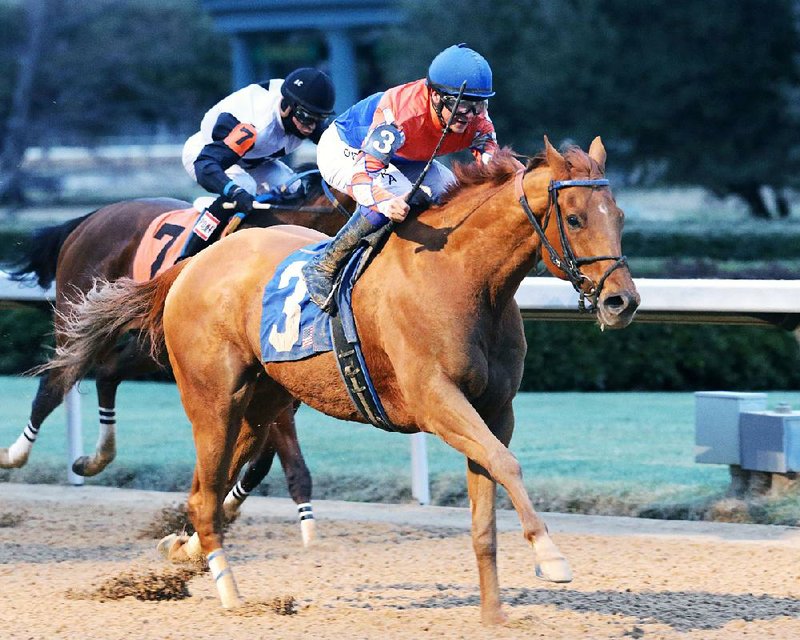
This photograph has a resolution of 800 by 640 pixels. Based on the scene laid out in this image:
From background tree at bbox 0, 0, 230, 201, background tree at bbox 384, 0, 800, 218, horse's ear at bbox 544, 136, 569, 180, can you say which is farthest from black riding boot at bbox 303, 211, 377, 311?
background tree at bbox 0, 0, 230, 201

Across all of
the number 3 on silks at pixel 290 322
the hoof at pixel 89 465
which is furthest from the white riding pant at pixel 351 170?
the hoof at pixel 89 465

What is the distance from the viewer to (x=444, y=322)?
4.42 m

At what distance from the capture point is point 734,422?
6.36m

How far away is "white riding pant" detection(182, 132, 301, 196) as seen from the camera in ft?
23.1

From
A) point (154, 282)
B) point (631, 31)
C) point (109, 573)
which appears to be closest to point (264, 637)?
point (109, 573)

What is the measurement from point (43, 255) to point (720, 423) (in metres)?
3.75

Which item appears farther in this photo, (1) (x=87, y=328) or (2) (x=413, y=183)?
(1) (x=87, y=328)

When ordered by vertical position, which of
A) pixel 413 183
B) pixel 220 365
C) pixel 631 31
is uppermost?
pixel 631 31

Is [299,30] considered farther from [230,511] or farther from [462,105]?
[462,105]

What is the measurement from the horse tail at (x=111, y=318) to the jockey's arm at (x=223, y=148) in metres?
1.10

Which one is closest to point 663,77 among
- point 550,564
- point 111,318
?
point 111,318

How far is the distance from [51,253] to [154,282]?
238cm

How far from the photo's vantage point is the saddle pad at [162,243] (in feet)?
22.7

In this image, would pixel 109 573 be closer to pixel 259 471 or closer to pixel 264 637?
pixel 259 471
